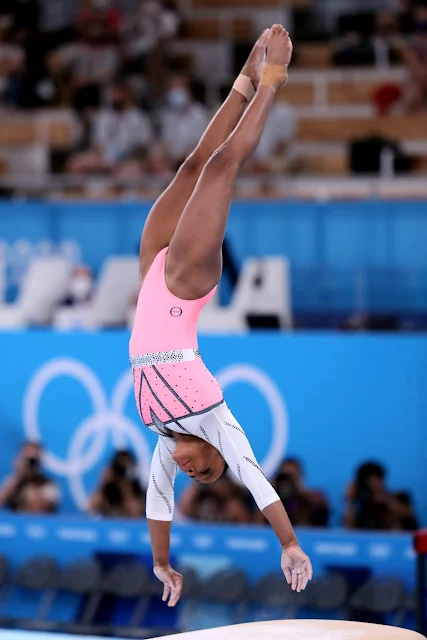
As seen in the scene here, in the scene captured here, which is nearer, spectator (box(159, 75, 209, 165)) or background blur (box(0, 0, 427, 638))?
background blur (box(0, 0, 427, 638))

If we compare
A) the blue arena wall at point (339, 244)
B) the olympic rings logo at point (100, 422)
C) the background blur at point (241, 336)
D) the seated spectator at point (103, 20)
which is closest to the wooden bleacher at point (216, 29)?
the background blur at point (241, 336)

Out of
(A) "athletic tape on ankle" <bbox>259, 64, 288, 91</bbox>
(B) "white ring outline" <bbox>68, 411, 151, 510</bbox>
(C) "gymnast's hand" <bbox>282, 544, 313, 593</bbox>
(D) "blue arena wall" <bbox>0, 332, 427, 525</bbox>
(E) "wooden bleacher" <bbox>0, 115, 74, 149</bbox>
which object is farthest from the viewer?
(E) "wooden bleacher" <bbox>0, 115, 74, 149</bbox>

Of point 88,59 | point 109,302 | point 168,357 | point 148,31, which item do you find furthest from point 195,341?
point 88,59

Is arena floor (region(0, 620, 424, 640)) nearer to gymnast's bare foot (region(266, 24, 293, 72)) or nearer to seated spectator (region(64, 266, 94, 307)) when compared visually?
gymnast's bare foot (region(266, 24, 293, 72))

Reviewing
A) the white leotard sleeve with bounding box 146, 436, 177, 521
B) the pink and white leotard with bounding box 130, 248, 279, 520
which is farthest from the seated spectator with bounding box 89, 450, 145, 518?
the pink and white leotard with bounding box 130, 248, 279, 520

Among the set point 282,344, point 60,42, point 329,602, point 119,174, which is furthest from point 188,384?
point 60,42

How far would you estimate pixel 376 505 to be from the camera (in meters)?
8.62

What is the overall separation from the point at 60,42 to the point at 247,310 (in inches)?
245

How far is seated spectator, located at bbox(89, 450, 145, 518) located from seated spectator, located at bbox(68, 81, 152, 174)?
457 cm

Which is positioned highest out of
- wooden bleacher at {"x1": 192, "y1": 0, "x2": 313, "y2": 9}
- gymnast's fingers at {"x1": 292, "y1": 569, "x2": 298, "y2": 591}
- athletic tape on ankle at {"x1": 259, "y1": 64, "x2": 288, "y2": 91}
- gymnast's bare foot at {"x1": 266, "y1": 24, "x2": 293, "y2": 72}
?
wooden bleacher at {"x1": 192, "y1": 0, "x2": 313, "y2": 9}

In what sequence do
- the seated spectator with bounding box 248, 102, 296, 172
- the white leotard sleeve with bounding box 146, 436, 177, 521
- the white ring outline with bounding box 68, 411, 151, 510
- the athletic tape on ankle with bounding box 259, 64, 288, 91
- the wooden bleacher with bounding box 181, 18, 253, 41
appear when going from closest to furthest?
the athletic tape on ankle with bounding box 259, 64, 288, 91 < the white leotard sleeve with bounding box 146, 436, 177, 521 < the white ring outline with bounding box 68, 411, 151, 510 < the seated spectator with bounding box 248, 102, 296, 172 < the wooden bleacher with bounding box 181, 18, 253, 41

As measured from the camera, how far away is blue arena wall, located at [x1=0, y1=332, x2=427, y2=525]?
8.94 metres

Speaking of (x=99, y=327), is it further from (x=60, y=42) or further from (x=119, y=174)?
(x=60, y=42)

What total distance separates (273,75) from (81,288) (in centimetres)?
624
